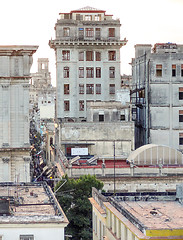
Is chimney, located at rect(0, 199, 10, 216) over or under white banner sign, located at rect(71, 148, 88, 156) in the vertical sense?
under

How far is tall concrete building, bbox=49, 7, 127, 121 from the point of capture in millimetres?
96875

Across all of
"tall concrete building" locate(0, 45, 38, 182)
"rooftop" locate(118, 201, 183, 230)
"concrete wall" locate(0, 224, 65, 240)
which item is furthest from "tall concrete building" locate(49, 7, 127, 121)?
"concrete wall" locate(0, 224, 65, 240)

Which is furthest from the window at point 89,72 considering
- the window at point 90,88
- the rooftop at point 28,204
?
the rooftop at point 28,204

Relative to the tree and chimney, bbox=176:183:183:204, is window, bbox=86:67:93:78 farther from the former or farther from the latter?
chimney, bbox=176:183:183:204

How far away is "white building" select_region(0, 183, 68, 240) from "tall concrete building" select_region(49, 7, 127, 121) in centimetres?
5434

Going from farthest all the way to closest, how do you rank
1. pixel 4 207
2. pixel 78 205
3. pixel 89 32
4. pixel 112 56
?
pixel 112 56
pixel 89 32
pixel 78 205
pixel 4 207

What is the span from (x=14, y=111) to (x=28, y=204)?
30.7 metres

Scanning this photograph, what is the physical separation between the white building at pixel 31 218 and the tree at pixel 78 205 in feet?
36.4

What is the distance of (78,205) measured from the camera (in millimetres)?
55938

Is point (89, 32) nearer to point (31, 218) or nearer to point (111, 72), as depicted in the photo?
point (111, 72)

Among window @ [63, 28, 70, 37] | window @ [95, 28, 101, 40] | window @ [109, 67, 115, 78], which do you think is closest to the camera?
window @ [63, 28, 70, 37]

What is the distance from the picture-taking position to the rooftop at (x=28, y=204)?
35625mm

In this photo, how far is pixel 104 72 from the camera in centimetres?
9931

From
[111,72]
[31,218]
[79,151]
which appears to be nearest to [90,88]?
Answer: [111,72]
